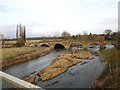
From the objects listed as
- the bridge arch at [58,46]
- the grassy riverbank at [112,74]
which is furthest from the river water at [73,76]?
the bridge arch at [58,46]

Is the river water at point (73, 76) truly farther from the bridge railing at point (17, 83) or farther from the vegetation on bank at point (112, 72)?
the bridge railing at point (17, 83)

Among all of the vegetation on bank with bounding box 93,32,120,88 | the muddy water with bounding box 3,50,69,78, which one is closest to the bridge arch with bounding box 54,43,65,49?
the muddy water with bounding box 3,50,69,78

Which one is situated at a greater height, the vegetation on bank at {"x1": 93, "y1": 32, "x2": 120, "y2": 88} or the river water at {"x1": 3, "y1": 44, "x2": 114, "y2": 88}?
the vegetation on bank at {"x1": 93, "y1": 32, "x2": 120, "y2": 88}

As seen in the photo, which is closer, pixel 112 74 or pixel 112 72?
pixel 112 74

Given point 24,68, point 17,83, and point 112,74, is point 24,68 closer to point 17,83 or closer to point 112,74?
point 112,74

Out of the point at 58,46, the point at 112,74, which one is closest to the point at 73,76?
the point at 112,74

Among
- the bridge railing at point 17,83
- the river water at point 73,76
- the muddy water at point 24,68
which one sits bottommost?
the muddy water at point 24,68

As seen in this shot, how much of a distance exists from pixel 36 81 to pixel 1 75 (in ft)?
54.1

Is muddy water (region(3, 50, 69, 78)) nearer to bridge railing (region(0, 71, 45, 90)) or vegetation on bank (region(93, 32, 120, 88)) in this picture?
vegetation on bank (region(93, 32, 120, 88))

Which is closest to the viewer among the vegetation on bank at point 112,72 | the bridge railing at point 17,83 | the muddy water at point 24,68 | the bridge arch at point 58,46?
the bridge railing at point 17,83

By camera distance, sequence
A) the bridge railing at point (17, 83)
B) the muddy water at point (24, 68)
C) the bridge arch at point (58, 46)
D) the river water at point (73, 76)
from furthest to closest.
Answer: the bridge arch at point (58, 46) → the muddy water at point (24, 68) → the river water at point (73, 76) → the bridge railing at point (17, 83)

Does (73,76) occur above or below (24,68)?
above

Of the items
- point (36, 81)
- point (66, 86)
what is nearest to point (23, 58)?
point (36, 81)

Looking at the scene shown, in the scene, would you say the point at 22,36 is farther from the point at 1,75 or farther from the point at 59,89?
the point at 1,75
